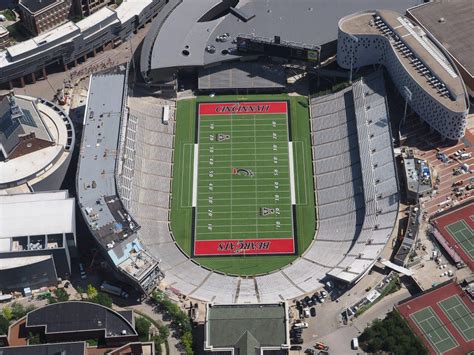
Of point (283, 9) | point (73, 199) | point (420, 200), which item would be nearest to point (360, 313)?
point (420, 200)

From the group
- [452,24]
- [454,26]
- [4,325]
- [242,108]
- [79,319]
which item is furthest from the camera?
[452,24]

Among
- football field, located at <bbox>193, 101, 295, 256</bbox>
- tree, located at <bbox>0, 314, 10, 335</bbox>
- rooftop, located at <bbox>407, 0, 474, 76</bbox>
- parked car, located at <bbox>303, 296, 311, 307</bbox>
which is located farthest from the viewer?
rooftop, located at <bbox>407, 0, 474, 76</bbox>

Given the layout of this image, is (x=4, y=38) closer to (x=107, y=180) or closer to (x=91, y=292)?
(x=107, y=180)

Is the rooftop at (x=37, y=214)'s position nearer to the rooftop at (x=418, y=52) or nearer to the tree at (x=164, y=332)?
the tree at (x=164, y=332)

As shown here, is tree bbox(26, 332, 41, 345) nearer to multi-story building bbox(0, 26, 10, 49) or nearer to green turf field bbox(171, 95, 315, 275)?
green turf field bbox(171, 95, 315, 275)

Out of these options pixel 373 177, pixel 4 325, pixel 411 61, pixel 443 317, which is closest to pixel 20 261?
pixel 4 325

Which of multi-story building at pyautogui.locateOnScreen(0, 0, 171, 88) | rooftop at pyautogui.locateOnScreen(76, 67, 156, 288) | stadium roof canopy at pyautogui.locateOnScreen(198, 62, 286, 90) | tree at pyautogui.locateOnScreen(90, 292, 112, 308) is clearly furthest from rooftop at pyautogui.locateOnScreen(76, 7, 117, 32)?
tree at pyautogui.locateOnScreen(90, 292, 112, 308)

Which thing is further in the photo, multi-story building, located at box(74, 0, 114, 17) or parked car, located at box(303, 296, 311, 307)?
multi-story building, located at box(74, 0, 114, 17)

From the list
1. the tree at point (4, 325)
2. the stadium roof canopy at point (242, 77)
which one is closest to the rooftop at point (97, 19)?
the stadium roof canopy at point (242, 77)
